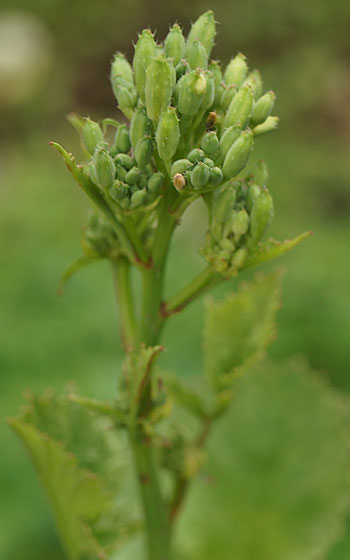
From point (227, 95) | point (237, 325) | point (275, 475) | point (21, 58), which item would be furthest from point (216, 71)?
point (21, 58)

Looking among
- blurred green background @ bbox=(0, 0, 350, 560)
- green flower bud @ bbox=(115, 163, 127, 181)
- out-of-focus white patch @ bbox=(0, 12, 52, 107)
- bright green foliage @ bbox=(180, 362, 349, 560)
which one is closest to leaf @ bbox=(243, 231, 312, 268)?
green flower bud @ bbox=(115, 163, 127, 181)

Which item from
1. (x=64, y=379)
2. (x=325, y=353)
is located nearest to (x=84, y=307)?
(x=64, y=379)

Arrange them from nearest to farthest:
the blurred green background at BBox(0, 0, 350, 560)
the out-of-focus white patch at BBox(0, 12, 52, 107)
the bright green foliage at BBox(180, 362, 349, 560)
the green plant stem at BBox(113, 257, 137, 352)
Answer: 1. the green plant stem at BBox(113, 257, 137, 352)
2. the bright green foliage at BBox(180, 362, 349, 560)
3. the blurred green background at BBox(0, 0, 350, 560)
4. the out-of-focus white patch at BBox(0, 12, 52, 107)

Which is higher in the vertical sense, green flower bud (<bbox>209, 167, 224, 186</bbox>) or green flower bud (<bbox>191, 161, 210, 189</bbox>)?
green flower bud (<bbox>191, 161, 210, 189</bbox>)

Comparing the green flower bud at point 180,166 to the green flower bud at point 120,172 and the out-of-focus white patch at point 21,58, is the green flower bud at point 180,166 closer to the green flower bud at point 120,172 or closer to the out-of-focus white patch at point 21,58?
the green flower bud at point 120,172

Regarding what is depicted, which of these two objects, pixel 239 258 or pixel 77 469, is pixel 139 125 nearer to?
pixel 239 258

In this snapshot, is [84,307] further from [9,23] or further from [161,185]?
[9,23]

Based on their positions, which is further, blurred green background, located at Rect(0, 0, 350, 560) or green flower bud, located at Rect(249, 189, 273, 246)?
blurred green background, located at Rect(0, 0, 350, 560)

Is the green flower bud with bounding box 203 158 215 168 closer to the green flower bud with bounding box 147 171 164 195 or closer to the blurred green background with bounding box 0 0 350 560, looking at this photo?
the green flower bud with bounding box 147 171 164 195
